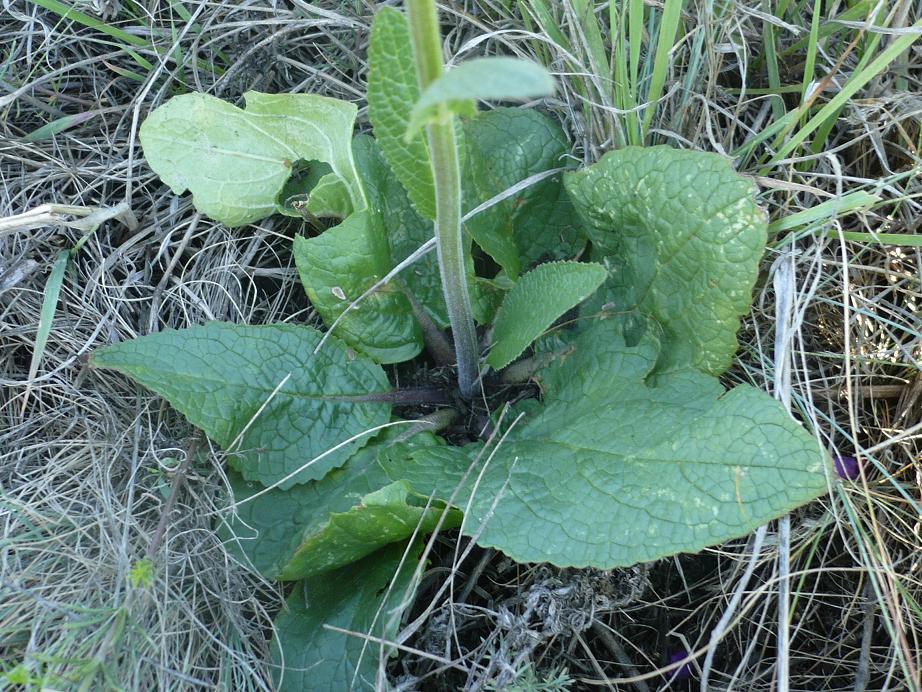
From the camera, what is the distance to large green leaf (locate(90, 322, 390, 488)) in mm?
1363

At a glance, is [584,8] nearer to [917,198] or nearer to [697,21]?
[697,21]

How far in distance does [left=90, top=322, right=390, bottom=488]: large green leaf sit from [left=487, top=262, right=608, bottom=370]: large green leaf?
249mm

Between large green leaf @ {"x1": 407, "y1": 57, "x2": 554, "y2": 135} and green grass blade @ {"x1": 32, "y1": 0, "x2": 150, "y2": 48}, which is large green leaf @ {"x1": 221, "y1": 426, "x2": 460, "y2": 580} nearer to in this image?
large green leaf @ {"x1": 407, "y1": 57, "x2": 554, "y2": 135}

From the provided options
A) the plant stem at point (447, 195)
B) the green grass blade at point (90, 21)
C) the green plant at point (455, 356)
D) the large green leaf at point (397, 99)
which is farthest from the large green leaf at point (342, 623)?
the green grass blade at point (90, 21)

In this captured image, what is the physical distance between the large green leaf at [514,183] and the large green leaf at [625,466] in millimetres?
219

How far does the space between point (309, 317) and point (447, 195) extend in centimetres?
62

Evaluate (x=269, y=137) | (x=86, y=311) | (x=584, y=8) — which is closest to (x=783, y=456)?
(x=584, y=8)

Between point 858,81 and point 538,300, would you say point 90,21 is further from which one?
point 858,81

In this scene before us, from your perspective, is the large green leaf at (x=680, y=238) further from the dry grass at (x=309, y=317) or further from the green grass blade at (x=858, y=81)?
the green grass blade at (x=858, y=81)

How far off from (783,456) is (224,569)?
848mm

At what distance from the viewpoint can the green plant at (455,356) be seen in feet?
3.83

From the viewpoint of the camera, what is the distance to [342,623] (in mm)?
1330

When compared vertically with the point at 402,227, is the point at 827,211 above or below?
above

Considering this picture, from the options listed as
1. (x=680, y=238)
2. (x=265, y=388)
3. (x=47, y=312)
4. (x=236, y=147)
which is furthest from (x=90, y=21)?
(x=680, y=238)
